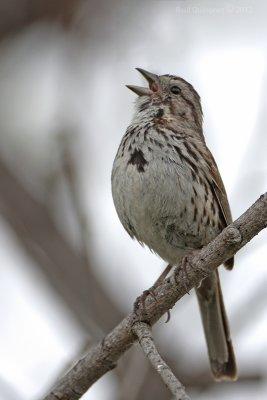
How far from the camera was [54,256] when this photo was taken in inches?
296

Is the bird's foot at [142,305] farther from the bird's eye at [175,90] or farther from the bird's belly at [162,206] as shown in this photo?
the bird's eye at [175,90]

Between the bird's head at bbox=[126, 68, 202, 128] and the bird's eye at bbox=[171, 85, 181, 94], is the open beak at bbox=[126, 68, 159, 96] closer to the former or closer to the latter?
the bird's head at bbox=[126, 68, 202, 128]

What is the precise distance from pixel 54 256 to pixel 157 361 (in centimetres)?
351

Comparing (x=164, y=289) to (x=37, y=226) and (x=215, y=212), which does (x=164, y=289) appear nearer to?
(x=215, y=212)

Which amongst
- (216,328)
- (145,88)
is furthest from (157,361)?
(145,88)

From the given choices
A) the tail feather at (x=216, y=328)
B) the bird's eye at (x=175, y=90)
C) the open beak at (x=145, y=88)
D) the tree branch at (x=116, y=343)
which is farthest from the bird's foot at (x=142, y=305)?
the bird's eye at (x=175, y=90)

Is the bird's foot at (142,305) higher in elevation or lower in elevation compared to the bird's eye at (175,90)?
lower

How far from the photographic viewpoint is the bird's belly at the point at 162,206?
5570mm

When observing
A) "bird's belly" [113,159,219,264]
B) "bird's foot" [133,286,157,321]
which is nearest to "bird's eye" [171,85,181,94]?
"bird's belly" [113,159,219,264]

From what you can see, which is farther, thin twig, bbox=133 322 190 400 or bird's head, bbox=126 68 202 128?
bird's head, bbox=126 68 202 128

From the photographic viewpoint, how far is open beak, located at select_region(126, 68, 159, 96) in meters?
6.43

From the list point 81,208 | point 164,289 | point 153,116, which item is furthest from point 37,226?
point 164,289

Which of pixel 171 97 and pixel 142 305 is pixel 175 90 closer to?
pixel 171 97

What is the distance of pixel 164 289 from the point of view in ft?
16.1
